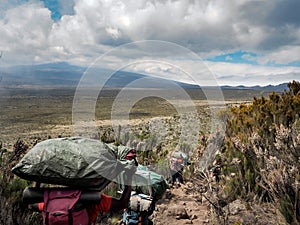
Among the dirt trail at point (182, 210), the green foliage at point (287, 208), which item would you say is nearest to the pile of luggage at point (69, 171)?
the green foliage at point (287, 208)

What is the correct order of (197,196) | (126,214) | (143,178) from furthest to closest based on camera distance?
(197,196) < (126,214) < (143,178)

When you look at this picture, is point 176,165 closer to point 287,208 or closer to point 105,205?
point 287,208

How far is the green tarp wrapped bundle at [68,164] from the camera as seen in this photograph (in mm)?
2297

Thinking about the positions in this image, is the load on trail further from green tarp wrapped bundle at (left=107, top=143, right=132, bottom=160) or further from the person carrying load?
the person carrying load

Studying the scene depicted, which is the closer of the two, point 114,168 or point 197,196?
point 114,168

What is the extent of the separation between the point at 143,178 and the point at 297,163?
8.04ft

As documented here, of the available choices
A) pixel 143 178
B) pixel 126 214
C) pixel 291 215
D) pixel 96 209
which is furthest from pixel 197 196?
pixel 96 209

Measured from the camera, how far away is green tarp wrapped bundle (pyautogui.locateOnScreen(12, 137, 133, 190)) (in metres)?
2.30

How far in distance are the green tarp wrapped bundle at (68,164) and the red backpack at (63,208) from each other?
113 millimetres

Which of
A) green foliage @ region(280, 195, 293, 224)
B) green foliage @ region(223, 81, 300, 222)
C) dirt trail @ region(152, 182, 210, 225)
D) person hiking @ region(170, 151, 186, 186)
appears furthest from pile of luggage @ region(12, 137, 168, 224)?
person hiking @ region(170, 151, 186, 186)

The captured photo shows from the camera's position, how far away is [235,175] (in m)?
6.26

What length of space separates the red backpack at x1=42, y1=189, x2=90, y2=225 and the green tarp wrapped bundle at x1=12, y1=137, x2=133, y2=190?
0.11 metres

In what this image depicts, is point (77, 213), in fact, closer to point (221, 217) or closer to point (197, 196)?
point (221, 217)

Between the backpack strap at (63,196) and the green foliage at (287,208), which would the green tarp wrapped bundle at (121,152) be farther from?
the green foliage at (287,208)
